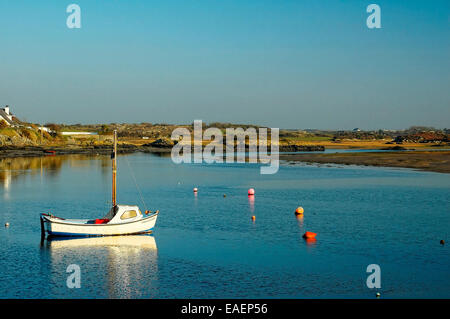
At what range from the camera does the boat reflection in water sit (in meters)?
20.8

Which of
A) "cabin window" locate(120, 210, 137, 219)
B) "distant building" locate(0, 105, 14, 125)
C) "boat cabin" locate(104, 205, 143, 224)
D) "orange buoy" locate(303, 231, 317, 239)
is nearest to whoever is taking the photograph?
"orange buoy" locate(303, 231, 317, 239)

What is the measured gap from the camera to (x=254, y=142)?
174875mm

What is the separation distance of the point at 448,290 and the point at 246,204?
24132 millimetres

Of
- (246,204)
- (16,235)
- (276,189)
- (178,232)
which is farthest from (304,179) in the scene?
(16,235)

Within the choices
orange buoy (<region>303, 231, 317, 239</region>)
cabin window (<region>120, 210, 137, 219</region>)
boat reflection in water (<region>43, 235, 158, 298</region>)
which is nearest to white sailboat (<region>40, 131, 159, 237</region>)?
cabin window (<region>120, 210, 137, 219</region>)

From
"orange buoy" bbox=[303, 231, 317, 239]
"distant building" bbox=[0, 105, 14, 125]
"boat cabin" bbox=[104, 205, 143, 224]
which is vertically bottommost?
"orange buoy" bbox=[303, 231, 317, 239]

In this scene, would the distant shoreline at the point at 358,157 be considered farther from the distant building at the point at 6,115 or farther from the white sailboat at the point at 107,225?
the white sailboat at the point at 107,225

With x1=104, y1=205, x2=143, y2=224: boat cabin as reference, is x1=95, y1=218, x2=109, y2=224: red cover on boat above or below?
below

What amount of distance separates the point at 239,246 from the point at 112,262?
23.6ft

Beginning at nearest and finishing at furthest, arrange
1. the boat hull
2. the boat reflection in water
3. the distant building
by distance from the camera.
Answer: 1. the boat reflection in water
2. the boat hull
3. the distant building

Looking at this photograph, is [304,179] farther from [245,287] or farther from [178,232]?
[245,287]

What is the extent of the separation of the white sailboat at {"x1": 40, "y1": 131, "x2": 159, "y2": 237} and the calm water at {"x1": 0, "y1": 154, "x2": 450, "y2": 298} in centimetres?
64

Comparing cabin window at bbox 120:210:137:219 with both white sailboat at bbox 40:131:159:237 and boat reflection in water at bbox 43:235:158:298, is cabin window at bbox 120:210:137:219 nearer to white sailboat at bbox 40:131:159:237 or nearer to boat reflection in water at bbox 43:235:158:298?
white sailboat at bbox 40:131:159:237

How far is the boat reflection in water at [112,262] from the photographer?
20.8m
